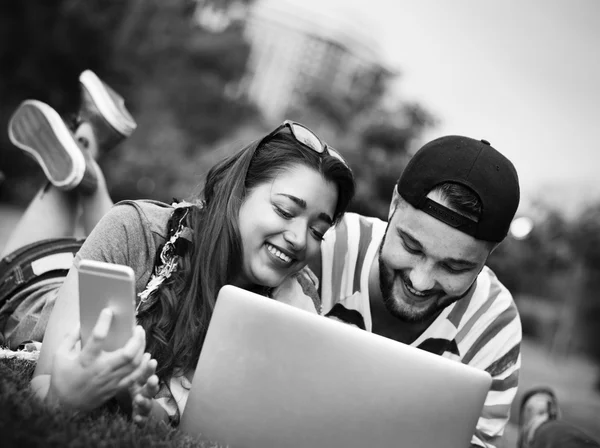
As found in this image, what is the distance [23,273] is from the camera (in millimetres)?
2506

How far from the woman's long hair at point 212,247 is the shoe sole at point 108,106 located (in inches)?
51.1

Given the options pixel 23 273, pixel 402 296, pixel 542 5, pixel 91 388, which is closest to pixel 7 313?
pixel 23 273

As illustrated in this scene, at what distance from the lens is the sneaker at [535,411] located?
137 inches

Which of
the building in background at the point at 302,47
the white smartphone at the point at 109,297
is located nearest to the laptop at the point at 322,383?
the white smartphone at the point at 109,297

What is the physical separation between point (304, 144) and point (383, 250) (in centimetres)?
54

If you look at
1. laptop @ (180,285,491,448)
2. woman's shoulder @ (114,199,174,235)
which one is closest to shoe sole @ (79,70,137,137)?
woman's shoulder @ (114,199,174,235)

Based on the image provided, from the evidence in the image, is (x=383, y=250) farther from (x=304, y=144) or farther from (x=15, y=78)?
(x=15, y=78)

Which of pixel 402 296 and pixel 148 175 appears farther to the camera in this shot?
pixel 148 175

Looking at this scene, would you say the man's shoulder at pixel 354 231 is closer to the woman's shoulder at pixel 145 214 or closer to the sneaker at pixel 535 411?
the woman's shoulder at pixel 145 214

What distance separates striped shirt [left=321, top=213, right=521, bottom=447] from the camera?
259 cm

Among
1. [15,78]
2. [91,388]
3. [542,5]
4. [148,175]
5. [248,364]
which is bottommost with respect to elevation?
[148,175]

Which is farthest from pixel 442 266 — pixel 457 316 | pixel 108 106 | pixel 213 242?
pixel 108 106

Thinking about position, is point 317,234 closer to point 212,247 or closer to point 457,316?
point 212,247

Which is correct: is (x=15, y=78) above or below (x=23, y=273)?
below
